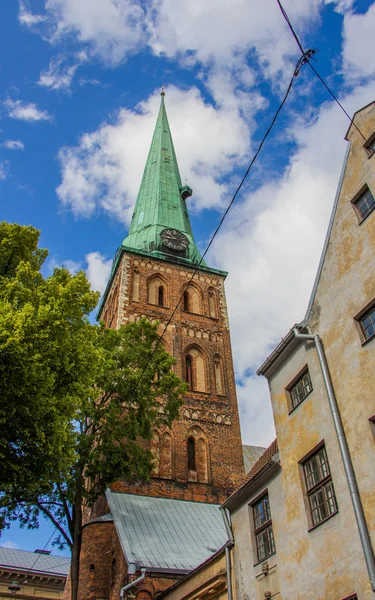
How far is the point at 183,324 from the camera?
104 ft

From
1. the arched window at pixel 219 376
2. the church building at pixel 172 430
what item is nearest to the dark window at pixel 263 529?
the church building at pixel 172 430

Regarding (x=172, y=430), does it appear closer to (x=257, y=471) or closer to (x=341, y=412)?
(x=257, y=471)

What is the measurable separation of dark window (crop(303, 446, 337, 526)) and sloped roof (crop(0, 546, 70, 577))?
2566 centimetres

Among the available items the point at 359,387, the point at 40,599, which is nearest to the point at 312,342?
the point at 359,387

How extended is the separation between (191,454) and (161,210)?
1830 cm

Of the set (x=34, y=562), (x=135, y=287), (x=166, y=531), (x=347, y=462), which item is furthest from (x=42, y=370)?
(x=34, y=562)

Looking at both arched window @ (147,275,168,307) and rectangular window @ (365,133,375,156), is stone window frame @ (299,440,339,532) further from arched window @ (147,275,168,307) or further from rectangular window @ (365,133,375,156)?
arched window @ (147,275,168,307)

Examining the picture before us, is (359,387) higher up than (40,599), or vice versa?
(40,599)

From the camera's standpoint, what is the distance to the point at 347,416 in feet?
31.8

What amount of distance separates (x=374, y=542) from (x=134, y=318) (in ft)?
76.3

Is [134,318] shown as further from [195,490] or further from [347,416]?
[347,416]

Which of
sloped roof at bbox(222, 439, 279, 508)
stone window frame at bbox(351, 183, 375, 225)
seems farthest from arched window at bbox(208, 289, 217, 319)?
stone window frame at bbox(351, 183, 375, 225)

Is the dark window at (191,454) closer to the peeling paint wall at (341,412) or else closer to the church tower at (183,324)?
the church tower at (183,324)

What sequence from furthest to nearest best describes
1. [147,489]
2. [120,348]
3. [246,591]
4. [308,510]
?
1. [147,489]
2. [120,348]
3. [246,591]
4. [308,510]
